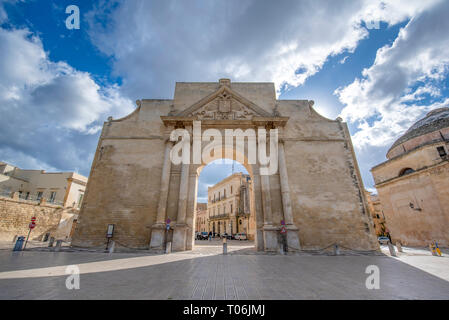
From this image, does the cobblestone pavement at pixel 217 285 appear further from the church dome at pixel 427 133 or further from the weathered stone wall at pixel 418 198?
the church dome at pixel 427 133

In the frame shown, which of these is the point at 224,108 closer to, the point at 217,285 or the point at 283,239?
the point at 283,239

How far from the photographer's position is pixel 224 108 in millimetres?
14156

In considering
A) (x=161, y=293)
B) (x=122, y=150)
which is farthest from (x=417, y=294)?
(x=122, y=150)

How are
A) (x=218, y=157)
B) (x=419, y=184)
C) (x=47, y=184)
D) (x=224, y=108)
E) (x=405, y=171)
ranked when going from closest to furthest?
(x=224, y=108)
(x=218, y=157)
(x=419, y=184)
(x=405, y=171)
(x=47, y=184)

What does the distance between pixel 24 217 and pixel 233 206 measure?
23.5 metres

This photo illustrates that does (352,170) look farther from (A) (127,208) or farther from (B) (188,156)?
(A) (127,208)

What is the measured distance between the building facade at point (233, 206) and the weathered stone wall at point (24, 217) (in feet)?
70.6

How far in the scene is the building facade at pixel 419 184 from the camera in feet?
49.2

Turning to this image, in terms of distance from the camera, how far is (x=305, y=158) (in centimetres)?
1304

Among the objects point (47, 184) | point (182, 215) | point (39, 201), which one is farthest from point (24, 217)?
point (182, 215)

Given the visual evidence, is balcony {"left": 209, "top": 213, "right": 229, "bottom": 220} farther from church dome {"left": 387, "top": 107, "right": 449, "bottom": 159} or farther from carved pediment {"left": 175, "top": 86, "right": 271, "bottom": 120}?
church dome {"left": 387, "top": 107, "right": 449, "bottom": 159}

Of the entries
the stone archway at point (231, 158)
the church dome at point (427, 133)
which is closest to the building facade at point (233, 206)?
the stone archway at point (231, 158)

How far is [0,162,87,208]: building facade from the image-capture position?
22.8m

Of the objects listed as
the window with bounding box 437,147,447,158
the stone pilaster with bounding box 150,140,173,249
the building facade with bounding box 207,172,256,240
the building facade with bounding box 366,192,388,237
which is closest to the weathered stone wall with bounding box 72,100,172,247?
the stone pilaster with bounding box 150,140,173,249
